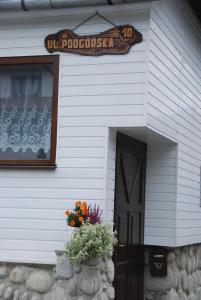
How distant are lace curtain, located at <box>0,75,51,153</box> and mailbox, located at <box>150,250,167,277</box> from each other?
252 cm

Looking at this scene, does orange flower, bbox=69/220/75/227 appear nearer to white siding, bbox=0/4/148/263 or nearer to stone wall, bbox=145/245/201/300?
white siding, bbox=0/4/148/263

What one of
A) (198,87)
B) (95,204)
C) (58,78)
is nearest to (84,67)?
(58,78)

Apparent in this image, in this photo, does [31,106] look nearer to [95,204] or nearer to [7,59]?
[7,59]

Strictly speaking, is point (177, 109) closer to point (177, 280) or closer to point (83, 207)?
point (177, 280)

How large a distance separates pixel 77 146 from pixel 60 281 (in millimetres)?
1651

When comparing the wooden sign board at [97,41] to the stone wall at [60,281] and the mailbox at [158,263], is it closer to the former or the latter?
the stone wall at [60,281]

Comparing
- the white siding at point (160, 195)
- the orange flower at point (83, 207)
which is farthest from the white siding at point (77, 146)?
the white siding at point (160, 195)

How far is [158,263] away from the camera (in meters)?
8.66

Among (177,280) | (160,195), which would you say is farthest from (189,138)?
(177,280)

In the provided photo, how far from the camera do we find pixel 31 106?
302 inches

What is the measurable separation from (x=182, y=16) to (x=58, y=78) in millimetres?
2794

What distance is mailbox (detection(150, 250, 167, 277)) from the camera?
8633 millimetres

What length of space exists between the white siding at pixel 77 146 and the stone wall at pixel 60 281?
0.16 metres

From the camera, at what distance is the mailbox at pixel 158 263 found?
8.63m
